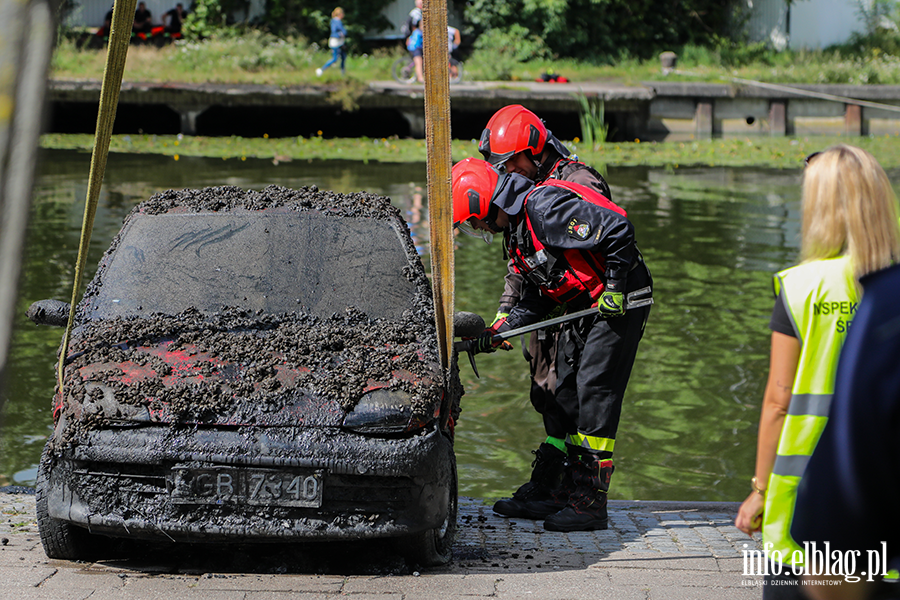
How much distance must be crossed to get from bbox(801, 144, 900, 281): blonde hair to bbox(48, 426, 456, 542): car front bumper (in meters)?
2.00

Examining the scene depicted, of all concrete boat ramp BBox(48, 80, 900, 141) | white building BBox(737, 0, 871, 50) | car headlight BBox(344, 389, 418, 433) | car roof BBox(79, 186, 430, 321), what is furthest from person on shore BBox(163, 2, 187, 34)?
car headlight BBox(344, 389, 418, 433)

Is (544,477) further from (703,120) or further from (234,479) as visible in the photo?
(703,120)

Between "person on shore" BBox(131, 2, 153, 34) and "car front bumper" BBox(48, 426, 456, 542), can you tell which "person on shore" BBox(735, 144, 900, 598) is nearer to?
"car front bumper" BBox(48, 426, 456, 542)

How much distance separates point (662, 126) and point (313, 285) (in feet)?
73.0

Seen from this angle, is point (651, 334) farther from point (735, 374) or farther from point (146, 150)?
point (146, 150)

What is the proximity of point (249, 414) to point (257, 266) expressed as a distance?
1.25 metres

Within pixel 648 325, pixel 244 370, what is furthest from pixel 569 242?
pixel 648 325

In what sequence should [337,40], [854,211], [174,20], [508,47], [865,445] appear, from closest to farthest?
[865,445], [854,211], [337,40], [508,47], [174,20]

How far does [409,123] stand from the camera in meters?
26.4

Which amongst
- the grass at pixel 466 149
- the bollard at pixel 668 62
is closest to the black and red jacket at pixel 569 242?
the grass at pixel 466 149

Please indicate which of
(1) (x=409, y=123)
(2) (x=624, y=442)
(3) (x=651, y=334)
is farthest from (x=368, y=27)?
(2) (x=624, y=442)

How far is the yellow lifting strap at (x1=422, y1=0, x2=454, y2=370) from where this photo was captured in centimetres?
427

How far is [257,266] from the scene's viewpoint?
512 centimetres

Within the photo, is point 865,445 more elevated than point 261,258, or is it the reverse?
point 865,445
